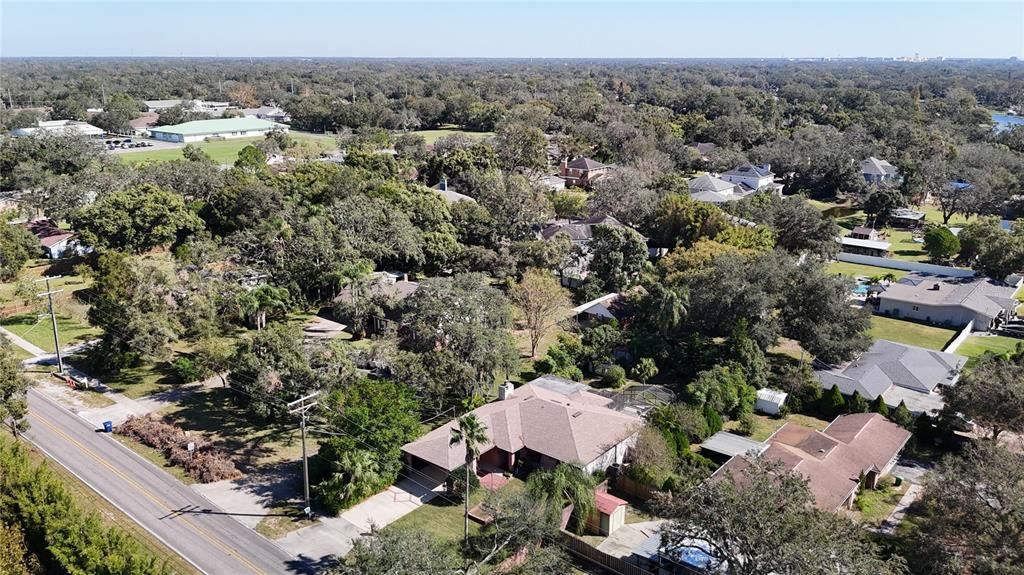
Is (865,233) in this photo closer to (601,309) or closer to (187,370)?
(601,309)

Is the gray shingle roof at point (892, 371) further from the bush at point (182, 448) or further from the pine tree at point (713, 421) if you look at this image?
the bush at point (182, 448)

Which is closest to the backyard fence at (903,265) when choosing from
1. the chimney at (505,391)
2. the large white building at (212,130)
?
the chimney at (505,391)

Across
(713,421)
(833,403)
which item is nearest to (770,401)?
(833,403)

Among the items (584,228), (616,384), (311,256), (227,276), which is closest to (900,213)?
(584,228)

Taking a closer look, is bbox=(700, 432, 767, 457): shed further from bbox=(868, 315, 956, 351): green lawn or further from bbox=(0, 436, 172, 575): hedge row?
bbox=(0, 436, 172, 575): hedge row

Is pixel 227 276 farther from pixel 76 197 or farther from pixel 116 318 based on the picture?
pixel 76 197

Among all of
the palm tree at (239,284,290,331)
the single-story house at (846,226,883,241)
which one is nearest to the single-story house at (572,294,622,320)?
the palm tree at (239,284,290,331)
